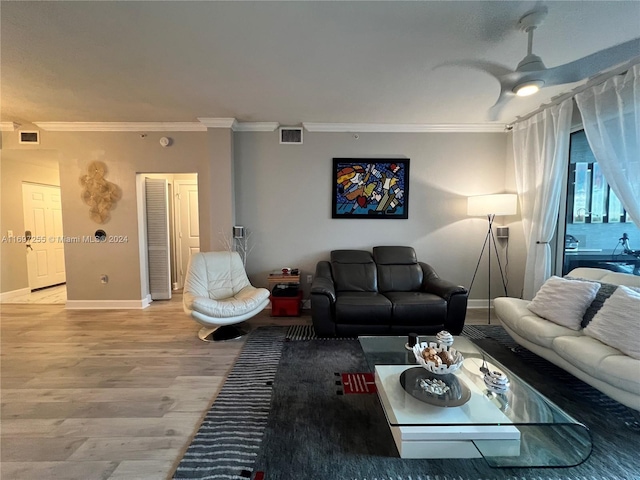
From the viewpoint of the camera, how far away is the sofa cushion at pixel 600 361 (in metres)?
1.63

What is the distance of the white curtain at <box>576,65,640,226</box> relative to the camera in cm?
225

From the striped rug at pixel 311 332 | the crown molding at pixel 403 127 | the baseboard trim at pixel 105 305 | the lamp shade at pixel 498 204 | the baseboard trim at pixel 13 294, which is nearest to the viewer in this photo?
the striped rug at pixel 311 332

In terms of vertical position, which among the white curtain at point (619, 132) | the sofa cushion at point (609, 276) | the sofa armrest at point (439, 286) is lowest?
the sofa armrest at point (439, 286)

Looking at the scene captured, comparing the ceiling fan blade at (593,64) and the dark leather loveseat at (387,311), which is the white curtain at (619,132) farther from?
the dark leather loveseat at (387,311)

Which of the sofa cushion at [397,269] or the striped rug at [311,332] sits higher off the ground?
the sofa cushion at [397,269]

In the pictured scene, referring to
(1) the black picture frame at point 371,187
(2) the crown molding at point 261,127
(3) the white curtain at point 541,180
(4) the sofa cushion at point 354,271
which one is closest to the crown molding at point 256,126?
(2) the crown molding at point 261,127

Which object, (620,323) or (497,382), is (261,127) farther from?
(620,323)

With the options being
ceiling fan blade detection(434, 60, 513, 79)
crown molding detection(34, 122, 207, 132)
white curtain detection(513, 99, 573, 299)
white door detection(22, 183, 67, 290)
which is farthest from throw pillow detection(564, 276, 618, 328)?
white door detection(22, 183, 67, 290)

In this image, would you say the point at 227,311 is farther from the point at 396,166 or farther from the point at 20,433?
the point at 396,166

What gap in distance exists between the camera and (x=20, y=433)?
1754 millimetres

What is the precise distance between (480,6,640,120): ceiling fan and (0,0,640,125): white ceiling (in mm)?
68

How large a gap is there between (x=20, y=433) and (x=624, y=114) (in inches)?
199

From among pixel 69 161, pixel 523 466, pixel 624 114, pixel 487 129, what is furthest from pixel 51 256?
pixel 624 114

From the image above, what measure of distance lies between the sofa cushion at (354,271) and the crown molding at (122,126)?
2.71 metres
